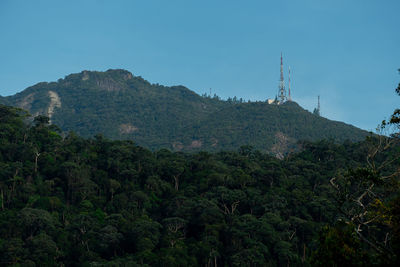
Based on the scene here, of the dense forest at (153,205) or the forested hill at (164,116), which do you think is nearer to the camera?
the dense forest at (153,205)

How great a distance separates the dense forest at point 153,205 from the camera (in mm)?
32281

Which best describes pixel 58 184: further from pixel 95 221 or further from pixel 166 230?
pixel 166 230

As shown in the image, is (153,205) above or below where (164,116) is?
below

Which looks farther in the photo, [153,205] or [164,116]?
[164,116]

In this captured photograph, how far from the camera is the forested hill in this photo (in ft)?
323

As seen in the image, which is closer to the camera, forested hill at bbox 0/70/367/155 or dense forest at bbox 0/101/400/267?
dense forest at bbox 0/101/400/267

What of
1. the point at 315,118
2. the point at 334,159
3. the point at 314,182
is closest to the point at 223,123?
the point at 315,118

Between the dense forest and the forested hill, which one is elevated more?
the forested hill

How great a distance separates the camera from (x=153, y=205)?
41.9 meters

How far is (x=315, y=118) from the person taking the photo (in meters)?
108

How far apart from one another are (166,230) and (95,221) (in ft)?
18.6

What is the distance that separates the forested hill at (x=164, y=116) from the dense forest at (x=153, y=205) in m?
44.4

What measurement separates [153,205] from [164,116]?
272 feet

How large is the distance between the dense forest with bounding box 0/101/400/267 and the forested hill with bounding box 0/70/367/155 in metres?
44.4
